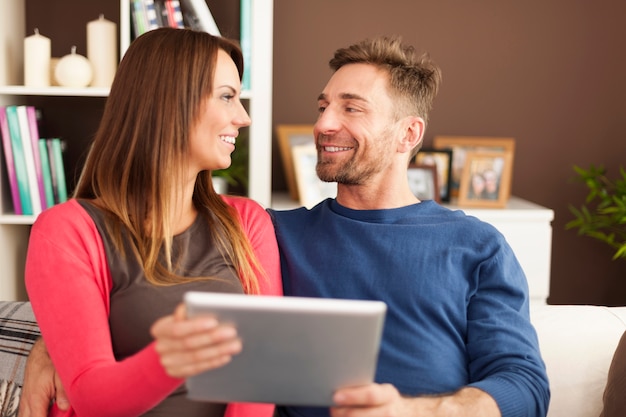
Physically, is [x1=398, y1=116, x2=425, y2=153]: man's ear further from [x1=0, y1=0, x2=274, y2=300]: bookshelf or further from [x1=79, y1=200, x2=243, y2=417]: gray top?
[x1=0, y1=0, x2=274, y2=300]: bookshelf

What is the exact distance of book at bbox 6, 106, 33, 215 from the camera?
9.15 ft

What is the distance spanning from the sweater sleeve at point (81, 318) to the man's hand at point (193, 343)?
0.16 m

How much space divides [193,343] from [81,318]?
416 mm

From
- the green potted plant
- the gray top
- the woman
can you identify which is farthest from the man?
the green potted plant

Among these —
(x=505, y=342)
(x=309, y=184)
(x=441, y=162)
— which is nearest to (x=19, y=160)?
(x=309, y=184)

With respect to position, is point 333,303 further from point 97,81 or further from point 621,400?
point 97,81

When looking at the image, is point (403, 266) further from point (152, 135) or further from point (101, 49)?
point (101, 49)

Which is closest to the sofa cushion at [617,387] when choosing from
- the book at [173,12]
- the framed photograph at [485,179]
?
the framed photograph at [485,179]

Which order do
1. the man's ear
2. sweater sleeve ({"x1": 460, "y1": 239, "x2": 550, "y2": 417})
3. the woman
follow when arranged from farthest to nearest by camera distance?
the man's ear → sweater sleeve ({"x1": 460, "y1": 239, "x2": 550, "y2": 417}) → the woman

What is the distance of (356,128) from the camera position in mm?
1921

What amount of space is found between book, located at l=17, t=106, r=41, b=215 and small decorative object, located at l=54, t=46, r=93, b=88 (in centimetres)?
16

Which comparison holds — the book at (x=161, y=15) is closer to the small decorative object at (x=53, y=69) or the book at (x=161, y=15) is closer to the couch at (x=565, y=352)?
the small decorative object at (x=53, y=69)

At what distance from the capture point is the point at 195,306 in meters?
1.03

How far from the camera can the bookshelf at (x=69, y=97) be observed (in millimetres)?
2820
